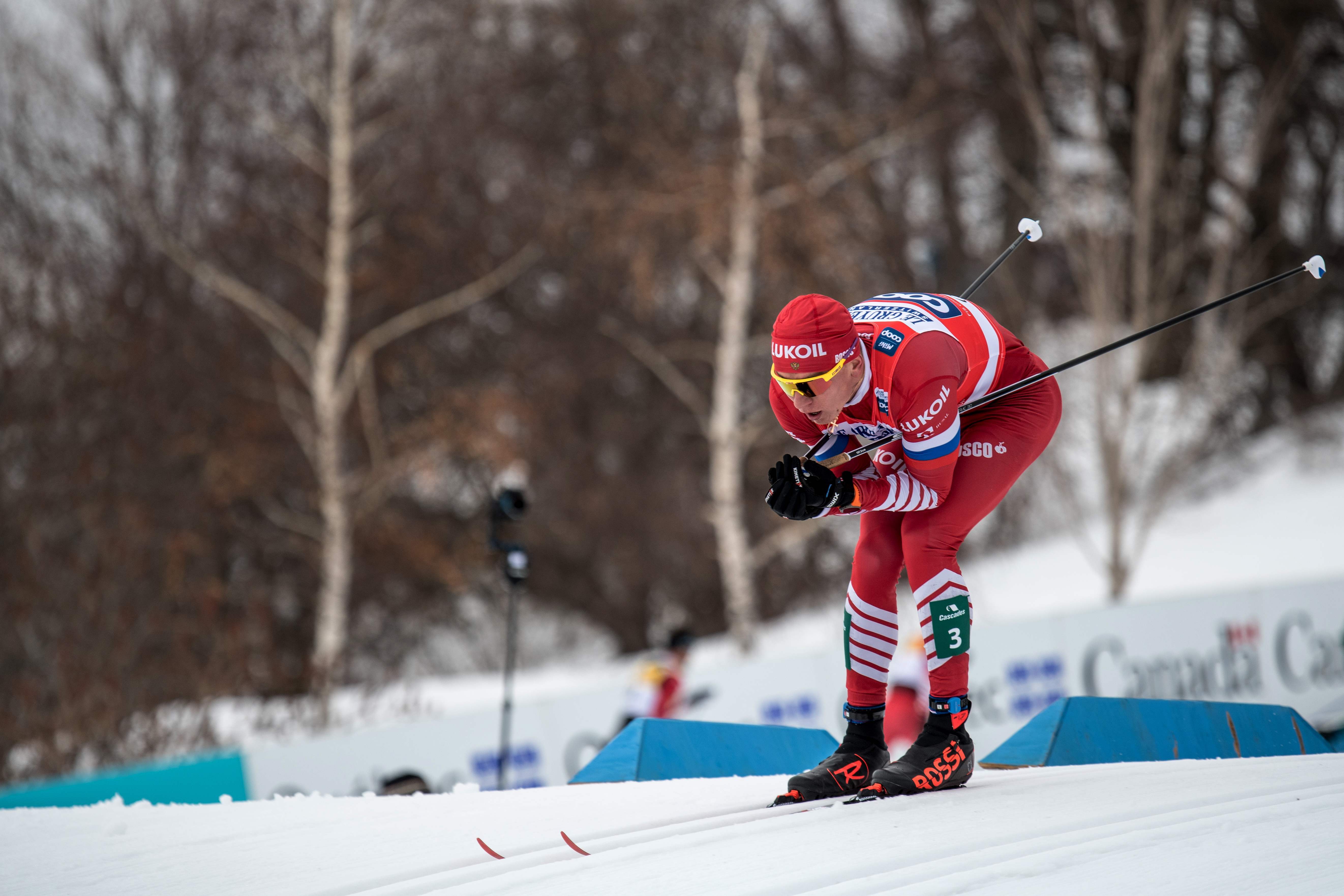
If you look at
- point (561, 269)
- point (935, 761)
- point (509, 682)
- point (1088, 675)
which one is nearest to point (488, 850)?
point (935, 761)

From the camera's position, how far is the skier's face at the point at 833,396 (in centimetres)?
306

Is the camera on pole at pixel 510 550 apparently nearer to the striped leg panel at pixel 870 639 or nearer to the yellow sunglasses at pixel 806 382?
the striped leg panel at pixel 870 639

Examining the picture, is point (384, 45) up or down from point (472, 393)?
up

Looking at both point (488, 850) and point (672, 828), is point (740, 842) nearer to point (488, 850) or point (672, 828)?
point (672, 828)

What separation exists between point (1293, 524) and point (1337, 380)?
3.16 meters

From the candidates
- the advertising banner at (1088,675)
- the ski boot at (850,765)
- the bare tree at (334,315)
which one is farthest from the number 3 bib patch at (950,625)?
the bare tree at (334,315)

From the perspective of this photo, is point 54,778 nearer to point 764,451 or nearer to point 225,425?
point 225,425

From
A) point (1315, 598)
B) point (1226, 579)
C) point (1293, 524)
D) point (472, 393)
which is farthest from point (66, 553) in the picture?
point (1293, 524)

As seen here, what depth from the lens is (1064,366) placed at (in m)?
3.27

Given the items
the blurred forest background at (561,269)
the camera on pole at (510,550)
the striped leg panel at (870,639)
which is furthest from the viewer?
the blurred forest background at (561,269)

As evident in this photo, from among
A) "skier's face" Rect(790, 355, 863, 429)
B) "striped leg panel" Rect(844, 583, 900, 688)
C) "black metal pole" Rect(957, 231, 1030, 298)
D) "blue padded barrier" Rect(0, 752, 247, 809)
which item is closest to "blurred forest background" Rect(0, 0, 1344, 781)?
"blue padded barrier" Rect(0, 752, 247, 809)

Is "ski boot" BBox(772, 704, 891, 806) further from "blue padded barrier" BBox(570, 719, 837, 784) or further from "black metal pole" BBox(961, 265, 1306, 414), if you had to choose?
"black metal pole" BBox(961, 265, 1306, 414)

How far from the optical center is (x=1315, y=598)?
27.9ft

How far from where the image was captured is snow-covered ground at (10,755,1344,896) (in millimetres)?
2199
